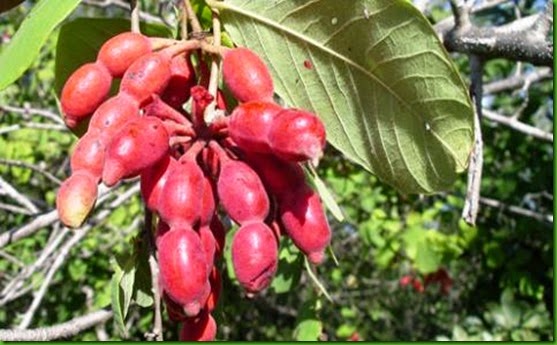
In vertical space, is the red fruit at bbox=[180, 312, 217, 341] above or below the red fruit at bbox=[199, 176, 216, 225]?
below

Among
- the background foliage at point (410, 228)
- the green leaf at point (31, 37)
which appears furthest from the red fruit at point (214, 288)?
the background foliage at point (410, 228)

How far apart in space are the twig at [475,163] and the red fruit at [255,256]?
0.41m

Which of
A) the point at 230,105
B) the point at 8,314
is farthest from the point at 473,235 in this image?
the point at 230,105

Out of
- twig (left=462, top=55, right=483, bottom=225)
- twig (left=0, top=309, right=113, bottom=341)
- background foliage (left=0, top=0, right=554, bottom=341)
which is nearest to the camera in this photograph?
twig (left=0, top=309, right=113, bottom=341)

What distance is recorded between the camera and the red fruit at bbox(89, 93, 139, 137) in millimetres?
944

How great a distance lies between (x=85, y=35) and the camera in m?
1.28

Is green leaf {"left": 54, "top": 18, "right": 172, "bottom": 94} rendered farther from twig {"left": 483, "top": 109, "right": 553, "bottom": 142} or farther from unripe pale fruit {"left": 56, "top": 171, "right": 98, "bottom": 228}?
twig {"left": 483, "top": 109, "right": 553, "bottom": 142}

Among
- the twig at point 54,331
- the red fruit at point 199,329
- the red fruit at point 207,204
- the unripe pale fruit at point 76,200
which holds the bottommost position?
the twig at point 54,331

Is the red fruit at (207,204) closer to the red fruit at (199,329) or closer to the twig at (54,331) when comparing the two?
the red fruit at (199,329)

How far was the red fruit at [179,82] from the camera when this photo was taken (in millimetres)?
1066

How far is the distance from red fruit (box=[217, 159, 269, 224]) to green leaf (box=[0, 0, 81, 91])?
0.25 metres

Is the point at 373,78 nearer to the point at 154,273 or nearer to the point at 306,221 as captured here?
the point at 306,221

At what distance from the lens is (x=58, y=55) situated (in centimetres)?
131

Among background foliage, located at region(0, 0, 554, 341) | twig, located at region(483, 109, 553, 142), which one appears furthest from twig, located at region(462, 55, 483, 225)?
background foliage, located at region(0, 0, 554, 341)
